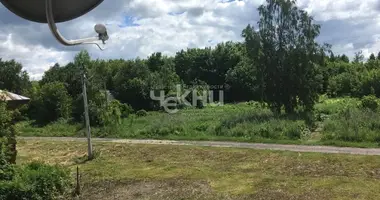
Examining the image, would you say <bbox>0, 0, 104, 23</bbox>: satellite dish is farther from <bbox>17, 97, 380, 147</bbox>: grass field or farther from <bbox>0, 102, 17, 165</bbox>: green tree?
<bbox>17, 97, 380, 147</bbox>: grass field

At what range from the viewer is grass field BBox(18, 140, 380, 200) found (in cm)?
1389

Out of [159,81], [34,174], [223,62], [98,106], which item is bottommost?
[34,174]

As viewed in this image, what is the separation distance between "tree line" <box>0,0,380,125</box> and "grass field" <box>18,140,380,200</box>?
583cm

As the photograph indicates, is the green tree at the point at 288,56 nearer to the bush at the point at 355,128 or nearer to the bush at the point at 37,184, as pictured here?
the bush at the point at 355,128

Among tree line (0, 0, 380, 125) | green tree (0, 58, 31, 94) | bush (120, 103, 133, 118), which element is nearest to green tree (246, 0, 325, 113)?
tree line (0, 0, 380, 125)

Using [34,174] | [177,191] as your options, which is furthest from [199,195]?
[34,174]

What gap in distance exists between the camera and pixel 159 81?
154ft

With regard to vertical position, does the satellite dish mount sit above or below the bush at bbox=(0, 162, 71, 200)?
above

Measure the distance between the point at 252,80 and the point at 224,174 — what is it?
21.8m

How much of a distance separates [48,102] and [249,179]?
2895 centimetres

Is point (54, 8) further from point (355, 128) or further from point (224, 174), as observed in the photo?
point (355, 128)

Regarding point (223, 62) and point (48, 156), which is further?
point (223, 62)

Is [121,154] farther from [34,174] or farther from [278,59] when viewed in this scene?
[278,59]

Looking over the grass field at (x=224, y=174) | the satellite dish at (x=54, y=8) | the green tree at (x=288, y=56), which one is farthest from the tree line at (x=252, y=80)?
the satellite dish at (x=54, y=8)
